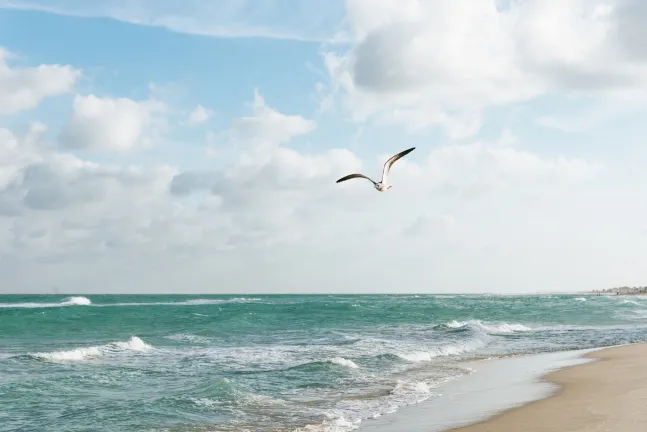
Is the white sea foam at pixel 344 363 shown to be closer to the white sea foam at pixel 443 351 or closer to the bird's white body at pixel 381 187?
the white sea foam at pixel 443 351

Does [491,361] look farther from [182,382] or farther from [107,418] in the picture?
[107,418]

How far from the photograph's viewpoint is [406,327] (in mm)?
35531

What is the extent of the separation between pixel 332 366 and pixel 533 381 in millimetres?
5404

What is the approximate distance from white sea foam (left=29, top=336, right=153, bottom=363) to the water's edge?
41.1 ft

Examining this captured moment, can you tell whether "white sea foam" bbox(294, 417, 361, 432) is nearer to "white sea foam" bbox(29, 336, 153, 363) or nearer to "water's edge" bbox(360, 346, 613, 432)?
"water's edge" bbox(360, 346, 613, 432)

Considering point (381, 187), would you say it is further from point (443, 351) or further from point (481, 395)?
point (443, 351)

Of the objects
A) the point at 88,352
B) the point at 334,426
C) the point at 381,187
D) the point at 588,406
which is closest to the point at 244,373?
the point at 334,426

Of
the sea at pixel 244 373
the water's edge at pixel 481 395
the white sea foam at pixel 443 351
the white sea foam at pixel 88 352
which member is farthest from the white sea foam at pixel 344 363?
the white sea foam at pixel 88 352

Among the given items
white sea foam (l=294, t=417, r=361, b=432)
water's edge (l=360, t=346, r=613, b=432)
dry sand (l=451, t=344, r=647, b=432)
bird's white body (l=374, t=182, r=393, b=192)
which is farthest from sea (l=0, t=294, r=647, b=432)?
bird's white body (l=374, t=182, r=393, b=192)

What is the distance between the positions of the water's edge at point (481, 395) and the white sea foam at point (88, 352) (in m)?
12.5

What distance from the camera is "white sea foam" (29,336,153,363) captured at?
68.8 ft

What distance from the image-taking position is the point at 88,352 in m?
22.6

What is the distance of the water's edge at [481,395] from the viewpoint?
1083 centimetres

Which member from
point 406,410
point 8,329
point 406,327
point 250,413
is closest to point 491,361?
point 406,410
